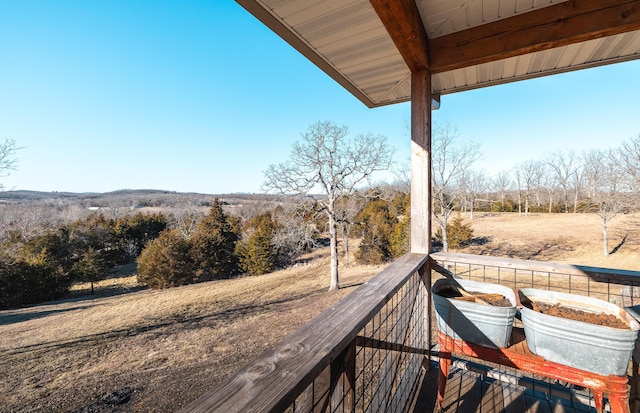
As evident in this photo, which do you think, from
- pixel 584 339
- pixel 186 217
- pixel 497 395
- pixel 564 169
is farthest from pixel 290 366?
pixel 564 169

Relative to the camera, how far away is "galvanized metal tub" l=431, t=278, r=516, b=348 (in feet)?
4.32

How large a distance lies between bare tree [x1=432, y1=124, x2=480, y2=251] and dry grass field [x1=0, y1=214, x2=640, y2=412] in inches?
150

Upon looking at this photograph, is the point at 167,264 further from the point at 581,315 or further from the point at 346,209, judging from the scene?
the point at 581,315

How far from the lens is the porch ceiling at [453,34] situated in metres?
1.38

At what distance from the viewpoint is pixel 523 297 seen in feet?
4.85

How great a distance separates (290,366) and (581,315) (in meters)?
1.55

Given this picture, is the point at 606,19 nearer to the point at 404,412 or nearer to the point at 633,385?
the point at 633,385

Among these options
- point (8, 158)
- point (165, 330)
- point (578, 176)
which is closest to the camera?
point (165, 330)

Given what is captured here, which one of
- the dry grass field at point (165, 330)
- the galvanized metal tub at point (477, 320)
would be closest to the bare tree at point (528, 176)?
the dry grass field at point (165, 330)

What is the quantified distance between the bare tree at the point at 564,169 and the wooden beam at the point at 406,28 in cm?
2927

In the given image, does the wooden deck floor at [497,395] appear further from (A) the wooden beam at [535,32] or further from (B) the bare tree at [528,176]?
(B) the bare tree at [528,176]

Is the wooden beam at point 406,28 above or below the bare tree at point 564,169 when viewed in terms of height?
below

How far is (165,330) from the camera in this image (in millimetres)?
8266

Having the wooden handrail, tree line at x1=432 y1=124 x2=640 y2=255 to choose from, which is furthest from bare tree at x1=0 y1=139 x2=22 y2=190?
tree line at x1=432 y1=124 x2=640 y2=255
